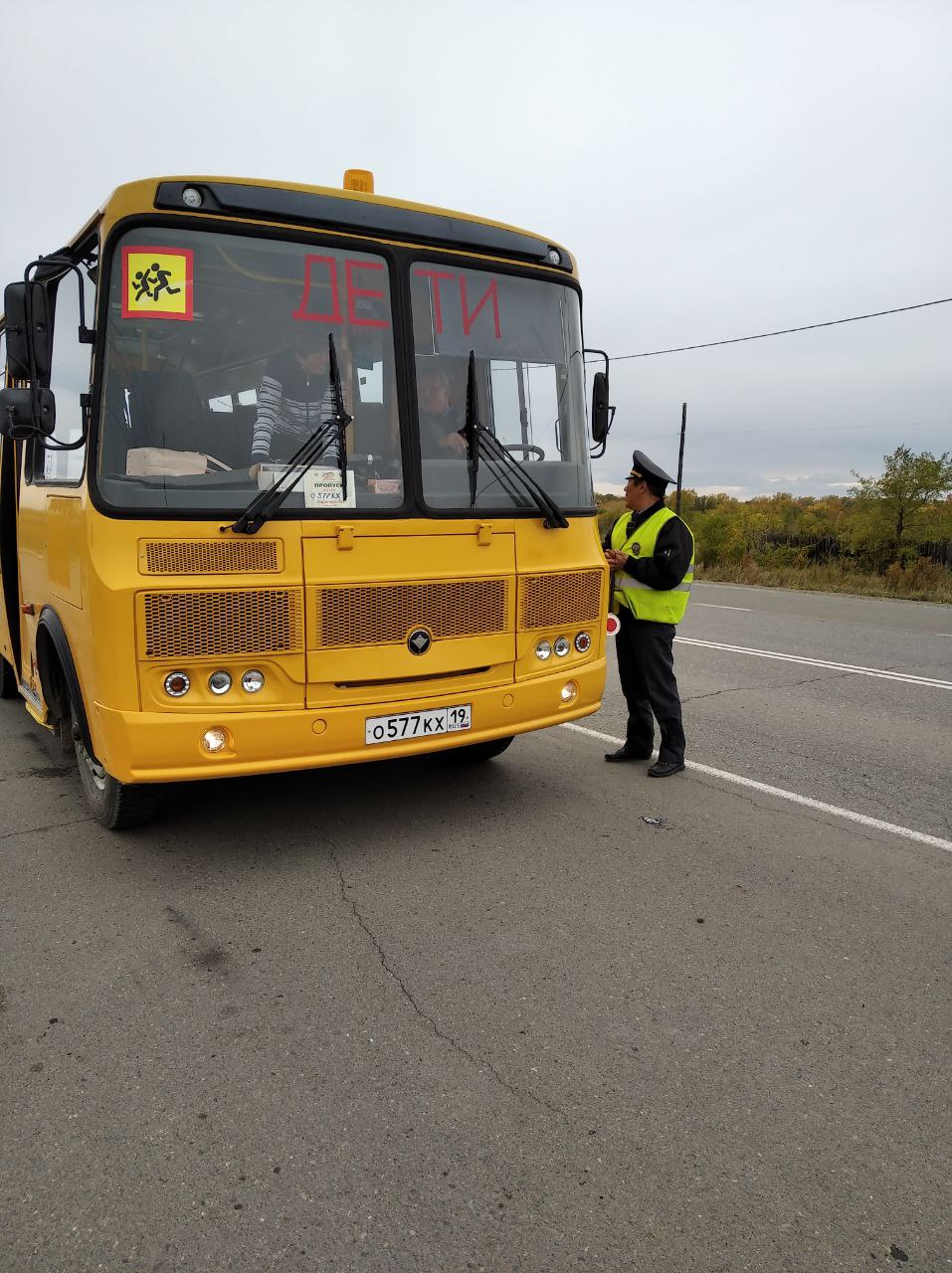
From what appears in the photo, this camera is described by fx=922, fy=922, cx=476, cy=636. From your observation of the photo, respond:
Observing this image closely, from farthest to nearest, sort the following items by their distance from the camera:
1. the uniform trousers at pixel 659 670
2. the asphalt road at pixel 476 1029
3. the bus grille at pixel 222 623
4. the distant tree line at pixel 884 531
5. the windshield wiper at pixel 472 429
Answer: the distant tree line at pixel 884 531
the uniform trousers at pixel 659 670
the windshield wiper at pixel 472 429
the bus grille at pixel 222 623
the asphalt road at pixel 476 1029

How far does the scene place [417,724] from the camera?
13.7 feet

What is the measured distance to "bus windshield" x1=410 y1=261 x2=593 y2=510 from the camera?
14.0ft

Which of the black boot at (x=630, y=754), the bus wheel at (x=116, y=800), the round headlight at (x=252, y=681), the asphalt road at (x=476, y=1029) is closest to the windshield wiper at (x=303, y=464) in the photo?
the round headlight at (x=252, y=681)

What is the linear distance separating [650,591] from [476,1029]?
3.15m

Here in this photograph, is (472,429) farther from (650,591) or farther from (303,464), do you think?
(650,591)

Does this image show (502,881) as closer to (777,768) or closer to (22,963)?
(22,963)

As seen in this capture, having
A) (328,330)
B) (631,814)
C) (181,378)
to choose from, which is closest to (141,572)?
(181,378)

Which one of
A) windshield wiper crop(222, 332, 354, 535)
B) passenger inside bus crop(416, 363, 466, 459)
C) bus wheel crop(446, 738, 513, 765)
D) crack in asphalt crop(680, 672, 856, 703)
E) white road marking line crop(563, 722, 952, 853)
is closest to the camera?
windshield wiper crop(222, 332, 354, 535)

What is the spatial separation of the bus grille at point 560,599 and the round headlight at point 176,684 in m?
1.61

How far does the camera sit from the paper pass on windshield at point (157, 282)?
12.2 ft

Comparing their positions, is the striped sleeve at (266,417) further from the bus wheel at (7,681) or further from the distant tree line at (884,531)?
the distant tree line at (884,531)

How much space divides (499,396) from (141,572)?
1895 millimetres

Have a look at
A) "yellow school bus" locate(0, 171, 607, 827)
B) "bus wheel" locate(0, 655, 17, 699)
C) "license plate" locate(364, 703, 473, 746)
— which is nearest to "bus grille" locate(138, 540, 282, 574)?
"yellow school bus" locate(0, 171, 607, 827)

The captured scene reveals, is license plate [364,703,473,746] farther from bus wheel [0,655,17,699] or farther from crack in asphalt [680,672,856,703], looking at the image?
bus wheel [0,655,17,699]
